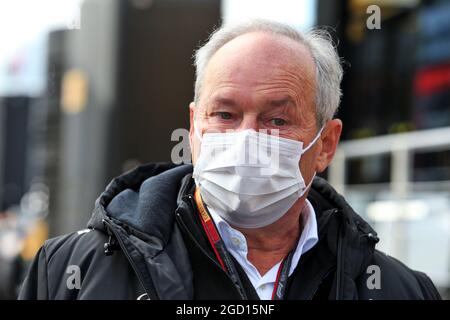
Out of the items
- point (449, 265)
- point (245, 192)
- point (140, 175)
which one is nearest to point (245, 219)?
point (245, 192)

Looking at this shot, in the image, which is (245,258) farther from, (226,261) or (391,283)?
(391,283)

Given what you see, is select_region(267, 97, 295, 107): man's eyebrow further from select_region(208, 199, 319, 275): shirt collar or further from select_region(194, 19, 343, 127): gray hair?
select_region(208, 199, 319, 275): shirt collar

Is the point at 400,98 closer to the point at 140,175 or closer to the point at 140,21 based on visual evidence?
the point at 140,21

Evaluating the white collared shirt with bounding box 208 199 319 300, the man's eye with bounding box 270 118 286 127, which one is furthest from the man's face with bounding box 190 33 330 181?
the white collared shirt with bounding box 208 199 319 300

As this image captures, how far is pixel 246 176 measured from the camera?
2.26 metres

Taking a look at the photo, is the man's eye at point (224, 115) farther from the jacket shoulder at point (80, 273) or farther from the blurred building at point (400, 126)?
the blurred building at point (400, 126)

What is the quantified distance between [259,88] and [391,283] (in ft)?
2.34

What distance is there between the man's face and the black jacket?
0.22m

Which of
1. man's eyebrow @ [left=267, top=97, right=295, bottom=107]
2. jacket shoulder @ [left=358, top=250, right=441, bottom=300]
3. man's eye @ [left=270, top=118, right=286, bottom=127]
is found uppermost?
man's eyebrow @ [left=267, top=97, right=295, bottom=107]

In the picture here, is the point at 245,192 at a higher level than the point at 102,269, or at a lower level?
higher

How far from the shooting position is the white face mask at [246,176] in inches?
88.3

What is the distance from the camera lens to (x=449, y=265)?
5629 mm

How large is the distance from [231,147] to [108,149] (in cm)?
446

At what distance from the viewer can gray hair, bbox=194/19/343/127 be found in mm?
2342
